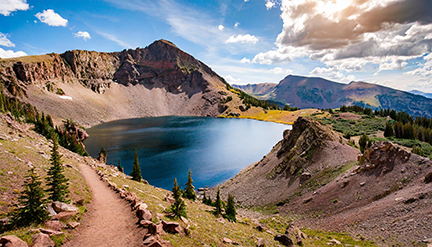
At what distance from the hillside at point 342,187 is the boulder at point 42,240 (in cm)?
2223

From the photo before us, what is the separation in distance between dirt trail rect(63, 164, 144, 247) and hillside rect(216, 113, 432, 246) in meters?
18.9

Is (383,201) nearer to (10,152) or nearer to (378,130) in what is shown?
(10,152)

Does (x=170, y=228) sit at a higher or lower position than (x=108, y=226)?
higher

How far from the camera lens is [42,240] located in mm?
9250

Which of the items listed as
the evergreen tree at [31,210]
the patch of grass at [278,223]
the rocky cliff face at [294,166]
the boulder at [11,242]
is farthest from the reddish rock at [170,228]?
the rocky cliff face at [294,166]

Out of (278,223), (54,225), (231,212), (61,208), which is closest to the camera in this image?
(54,225)

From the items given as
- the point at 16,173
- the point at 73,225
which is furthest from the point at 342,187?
the point at 16,173

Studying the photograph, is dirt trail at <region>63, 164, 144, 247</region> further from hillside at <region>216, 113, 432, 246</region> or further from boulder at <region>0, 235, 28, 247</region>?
hillside at <region>216, 113, 432, 246</region>

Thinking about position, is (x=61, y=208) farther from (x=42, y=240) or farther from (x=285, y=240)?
(x=285, y=240)

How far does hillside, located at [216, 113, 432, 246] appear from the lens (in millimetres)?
17153

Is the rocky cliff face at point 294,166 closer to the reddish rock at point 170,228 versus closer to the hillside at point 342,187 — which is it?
the hillside at point 342,187

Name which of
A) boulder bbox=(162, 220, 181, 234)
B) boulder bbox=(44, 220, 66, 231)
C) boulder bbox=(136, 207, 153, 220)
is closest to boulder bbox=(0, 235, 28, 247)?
boulder bbox=(44, 220, 66, 231)

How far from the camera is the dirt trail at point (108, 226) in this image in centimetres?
1105

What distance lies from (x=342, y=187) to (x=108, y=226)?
26595 millimetres
